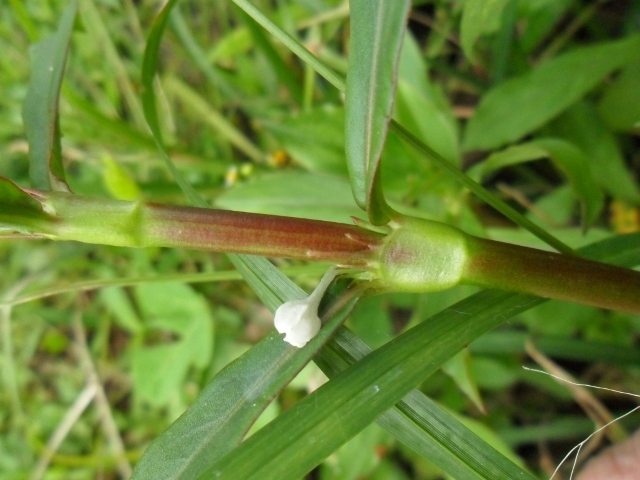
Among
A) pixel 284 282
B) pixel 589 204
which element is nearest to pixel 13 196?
pixel 284 282

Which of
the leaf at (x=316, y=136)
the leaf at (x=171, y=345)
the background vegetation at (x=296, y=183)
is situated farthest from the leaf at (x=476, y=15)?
the leaf at (x=171, y=345)

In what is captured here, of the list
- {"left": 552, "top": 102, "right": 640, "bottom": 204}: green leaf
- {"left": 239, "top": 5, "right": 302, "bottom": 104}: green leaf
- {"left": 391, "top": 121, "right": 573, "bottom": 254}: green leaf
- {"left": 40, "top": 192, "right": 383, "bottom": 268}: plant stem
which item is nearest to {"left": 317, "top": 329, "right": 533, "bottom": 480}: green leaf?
{"left": 40, "top": 192, "right": 383, "bottom": 268}: plant stem

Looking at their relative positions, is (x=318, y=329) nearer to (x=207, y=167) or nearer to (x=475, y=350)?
(x=475, y=350)

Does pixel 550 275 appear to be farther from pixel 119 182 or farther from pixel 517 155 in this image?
pixel 119 182

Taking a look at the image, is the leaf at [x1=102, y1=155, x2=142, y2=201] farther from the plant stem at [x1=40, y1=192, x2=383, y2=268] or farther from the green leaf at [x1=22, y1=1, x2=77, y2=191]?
the plant stem at [x1=40, y1=192, x2=383, y2=268]

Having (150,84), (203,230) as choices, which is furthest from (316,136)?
(203,230)
